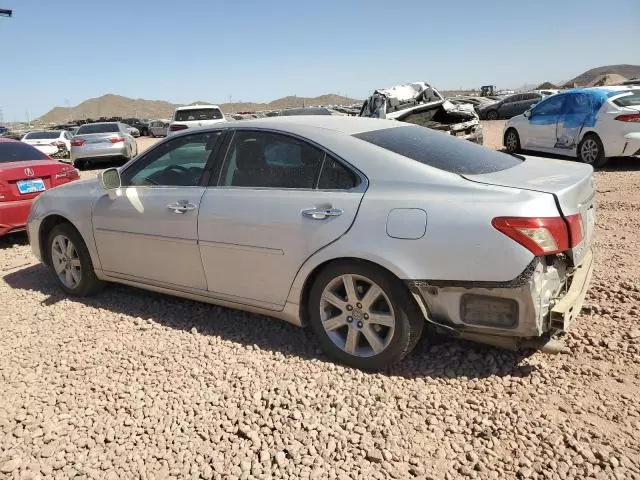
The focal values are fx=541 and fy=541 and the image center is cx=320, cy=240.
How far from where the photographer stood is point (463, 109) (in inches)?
481

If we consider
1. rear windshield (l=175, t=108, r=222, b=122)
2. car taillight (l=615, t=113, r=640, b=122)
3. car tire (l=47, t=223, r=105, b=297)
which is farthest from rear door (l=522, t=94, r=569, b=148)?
car tire (l=47, t=223, r=105, b=297)

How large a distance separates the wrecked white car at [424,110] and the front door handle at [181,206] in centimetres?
831

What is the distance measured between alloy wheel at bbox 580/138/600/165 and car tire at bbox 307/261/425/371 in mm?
8503

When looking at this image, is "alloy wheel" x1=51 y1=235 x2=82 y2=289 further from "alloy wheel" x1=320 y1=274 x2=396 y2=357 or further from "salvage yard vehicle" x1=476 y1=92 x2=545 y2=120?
"salvage yard vehicle" x1=476 y1=92 x2=545 y2=120

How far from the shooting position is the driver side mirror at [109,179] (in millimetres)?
4258

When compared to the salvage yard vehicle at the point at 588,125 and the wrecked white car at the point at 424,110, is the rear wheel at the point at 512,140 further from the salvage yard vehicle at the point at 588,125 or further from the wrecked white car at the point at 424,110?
the wrecked white car at the point at 424,110

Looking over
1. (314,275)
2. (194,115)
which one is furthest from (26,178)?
(194,115)

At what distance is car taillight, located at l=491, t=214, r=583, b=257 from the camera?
2.72 m

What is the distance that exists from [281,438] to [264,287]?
1.09 metres

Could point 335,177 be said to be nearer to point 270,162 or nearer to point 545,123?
point 270,162

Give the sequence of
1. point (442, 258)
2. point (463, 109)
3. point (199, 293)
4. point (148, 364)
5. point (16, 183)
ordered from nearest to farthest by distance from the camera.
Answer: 1. point (442, 258)
2. point (148, 364)
3. point (199, 293)
4. point (16, 183)
5. point (463, 109)

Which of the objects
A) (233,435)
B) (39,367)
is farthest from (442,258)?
(39,367)

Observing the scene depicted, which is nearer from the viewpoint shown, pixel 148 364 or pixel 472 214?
pixel 472 214

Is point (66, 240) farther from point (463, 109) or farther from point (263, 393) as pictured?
point (463, 109)
